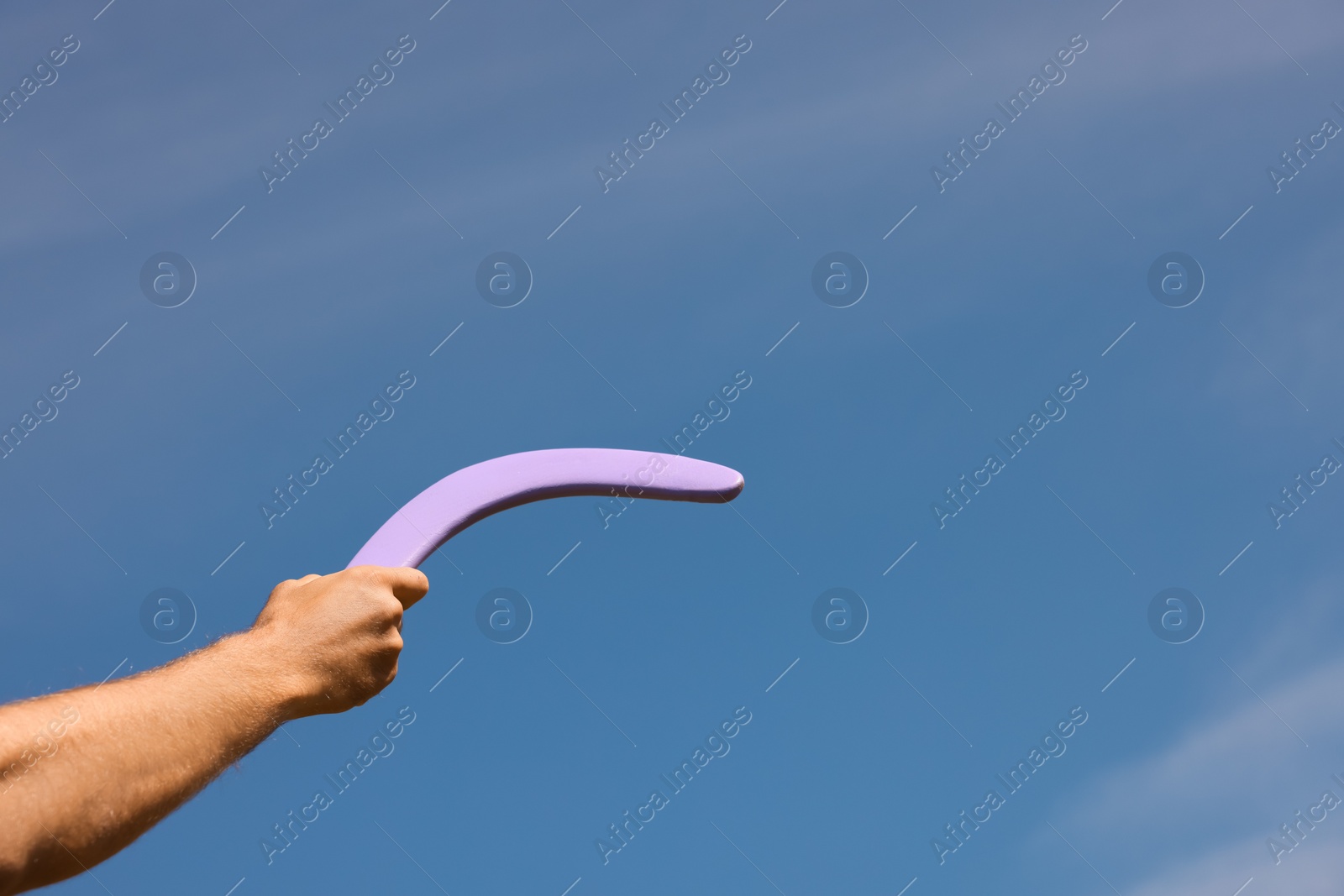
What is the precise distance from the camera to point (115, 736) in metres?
1.55

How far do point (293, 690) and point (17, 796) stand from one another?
2.35 ft

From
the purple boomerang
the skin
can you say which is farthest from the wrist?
the purple boomerang

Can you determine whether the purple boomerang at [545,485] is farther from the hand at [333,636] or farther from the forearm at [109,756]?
the forearm at [109,756]

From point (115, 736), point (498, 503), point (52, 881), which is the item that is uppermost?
point (498, 503)

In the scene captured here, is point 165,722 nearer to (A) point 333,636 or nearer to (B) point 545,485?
(A) point 333,636

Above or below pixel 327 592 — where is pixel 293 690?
below

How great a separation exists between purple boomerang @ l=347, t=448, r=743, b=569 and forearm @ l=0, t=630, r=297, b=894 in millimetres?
1291

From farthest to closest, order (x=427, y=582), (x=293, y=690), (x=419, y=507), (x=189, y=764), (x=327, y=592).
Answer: (x=419, y=507)
(x=427, y=582)
(x=327, y=592)
(x=293, y=690)
(x=189, y=764)

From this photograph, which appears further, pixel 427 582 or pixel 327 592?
pixel 427 582

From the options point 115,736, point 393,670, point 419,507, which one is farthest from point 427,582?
point 115,736

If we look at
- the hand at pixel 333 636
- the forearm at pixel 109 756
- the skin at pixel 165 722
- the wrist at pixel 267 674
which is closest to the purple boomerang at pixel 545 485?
the hand at pixel 333 636

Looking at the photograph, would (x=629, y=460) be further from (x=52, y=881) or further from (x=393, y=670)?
(x=52, y=881)

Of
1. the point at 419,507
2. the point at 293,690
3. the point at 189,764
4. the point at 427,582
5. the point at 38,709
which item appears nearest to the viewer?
the point at 38,709

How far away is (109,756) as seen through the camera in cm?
153
